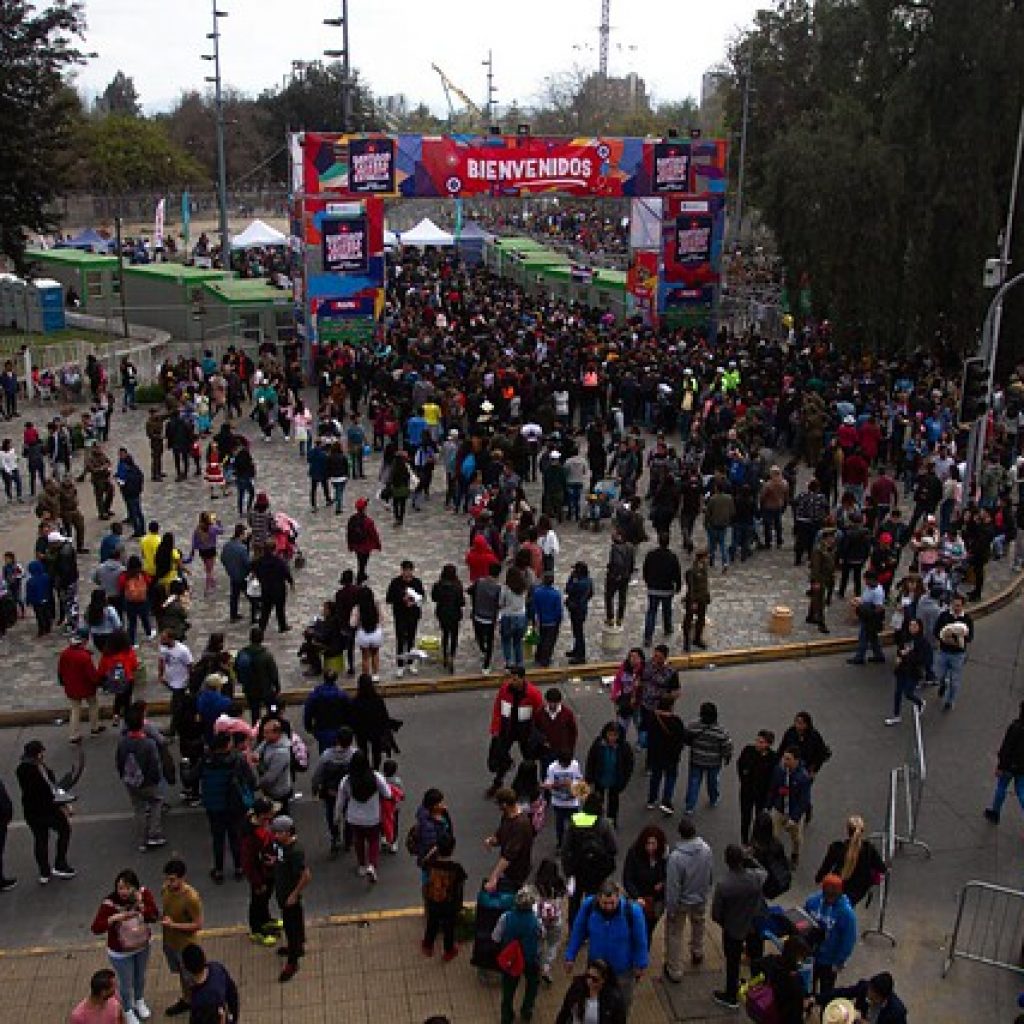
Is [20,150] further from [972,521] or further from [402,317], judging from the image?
[972,521]

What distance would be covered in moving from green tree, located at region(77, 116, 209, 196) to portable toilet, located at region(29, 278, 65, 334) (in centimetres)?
4186

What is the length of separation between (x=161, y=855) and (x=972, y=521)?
1136cm

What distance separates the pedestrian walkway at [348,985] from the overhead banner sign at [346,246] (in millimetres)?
21499

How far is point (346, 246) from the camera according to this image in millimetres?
28484

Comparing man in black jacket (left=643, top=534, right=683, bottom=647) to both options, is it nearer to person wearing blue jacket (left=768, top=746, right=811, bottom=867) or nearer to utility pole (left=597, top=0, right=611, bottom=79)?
person wearing blue jacket (left=768, top=746, right=811, bottom=867)

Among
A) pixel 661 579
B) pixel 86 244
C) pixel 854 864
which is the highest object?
pixel 86 244

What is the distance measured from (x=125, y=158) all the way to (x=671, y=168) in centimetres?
5268

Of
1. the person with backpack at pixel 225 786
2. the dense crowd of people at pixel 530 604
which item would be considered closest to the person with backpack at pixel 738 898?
the dense crowd of people at pixel 530 604

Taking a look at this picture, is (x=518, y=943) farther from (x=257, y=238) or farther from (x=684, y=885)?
(x=257, y=238)

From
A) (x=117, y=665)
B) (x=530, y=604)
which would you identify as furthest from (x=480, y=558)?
(x=117, y=665)

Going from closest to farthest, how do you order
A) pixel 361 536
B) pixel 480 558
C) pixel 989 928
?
pixel 989 928, pixel 480 558, pixel 361 536

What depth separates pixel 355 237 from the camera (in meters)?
28.5

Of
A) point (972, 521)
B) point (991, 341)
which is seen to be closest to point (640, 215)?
point (991, 341)

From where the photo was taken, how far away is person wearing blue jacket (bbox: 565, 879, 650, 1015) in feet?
24.4
